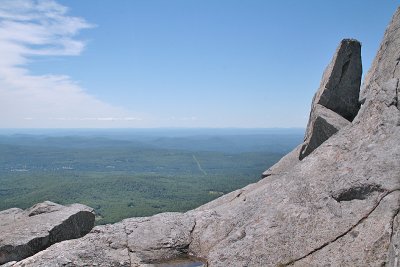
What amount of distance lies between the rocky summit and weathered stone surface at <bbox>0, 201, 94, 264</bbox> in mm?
758

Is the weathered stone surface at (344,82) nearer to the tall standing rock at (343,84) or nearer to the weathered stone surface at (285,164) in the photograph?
the tall standing rock at (343,84)

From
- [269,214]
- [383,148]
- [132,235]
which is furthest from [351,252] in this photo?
[132,235]

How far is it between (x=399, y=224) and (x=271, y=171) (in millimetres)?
14252

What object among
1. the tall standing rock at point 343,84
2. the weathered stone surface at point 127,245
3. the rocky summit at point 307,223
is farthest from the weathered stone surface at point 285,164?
the weathered stone surface at point 127,245

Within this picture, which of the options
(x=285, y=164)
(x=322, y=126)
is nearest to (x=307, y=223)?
(x=322, y=126)

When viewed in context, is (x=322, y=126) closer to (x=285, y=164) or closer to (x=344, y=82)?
(x=344, y=82)

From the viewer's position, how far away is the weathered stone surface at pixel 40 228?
60.1 ft

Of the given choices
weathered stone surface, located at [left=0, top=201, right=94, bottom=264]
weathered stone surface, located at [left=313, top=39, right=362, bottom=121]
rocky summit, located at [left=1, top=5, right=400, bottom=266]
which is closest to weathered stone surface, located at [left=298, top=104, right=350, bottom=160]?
weathered stone surface, located at [left=313, top=39, right=362, bottom=121]

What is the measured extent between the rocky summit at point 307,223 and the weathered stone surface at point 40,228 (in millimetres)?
758

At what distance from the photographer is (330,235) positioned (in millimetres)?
13039

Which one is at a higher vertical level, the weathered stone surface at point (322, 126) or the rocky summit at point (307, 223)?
the weathered stone surface at point (322, 126)

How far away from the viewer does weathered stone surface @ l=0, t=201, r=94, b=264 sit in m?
18.3

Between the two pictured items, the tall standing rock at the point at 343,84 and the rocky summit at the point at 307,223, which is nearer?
the rocky summit at the point at 307,223

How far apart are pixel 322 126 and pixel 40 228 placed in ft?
56.4
